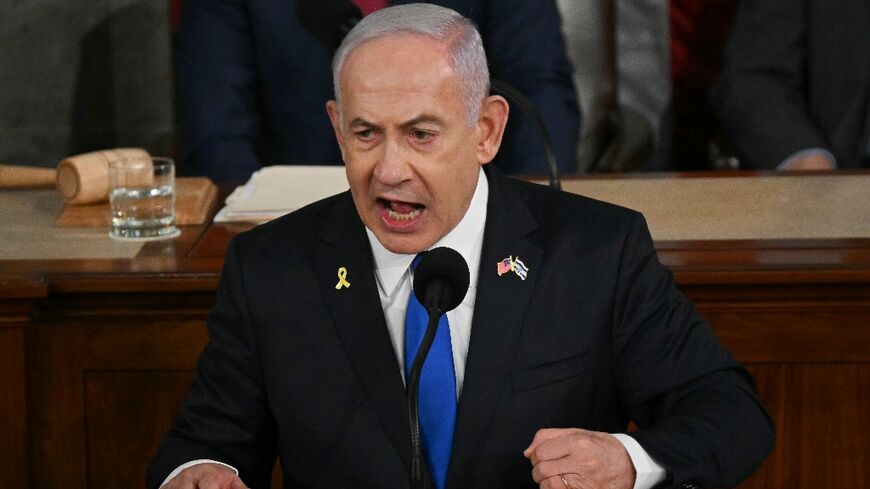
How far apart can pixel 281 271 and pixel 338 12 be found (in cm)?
155

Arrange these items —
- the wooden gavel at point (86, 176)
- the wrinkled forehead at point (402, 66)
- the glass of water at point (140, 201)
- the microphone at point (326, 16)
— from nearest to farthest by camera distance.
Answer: the wrinkled forehead at point (402, 66) < the glass of water at point (140, 201) < the wooden gavel at point (86, 176) < the microphone at point (326, 16)

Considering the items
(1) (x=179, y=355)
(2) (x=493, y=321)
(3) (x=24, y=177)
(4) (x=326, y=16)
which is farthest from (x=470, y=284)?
(4) (x=326, y=16)

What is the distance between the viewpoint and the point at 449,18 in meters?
1.50

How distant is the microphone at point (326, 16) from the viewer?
3.12 m

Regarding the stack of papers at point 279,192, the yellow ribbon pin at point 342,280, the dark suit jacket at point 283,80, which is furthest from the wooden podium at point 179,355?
the dark suit jacket at point 283,80

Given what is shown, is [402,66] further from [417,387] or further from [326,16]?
[326,16]

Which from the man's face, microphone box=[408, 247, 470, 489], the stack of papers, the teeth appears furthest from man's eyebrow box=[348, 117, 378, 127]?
the stack of papers

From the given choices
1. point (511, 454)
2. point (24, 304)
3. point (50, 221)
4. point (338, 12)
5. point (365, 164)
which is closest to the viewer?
point (365, 164)

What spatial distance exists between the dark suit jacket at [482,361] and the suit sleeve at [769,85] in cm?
187

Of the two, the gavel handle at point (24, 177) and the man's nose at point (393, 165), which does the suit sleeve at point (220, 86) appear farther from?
the man's nose at point (393, 165)

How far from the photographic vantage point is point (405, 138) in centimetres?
149

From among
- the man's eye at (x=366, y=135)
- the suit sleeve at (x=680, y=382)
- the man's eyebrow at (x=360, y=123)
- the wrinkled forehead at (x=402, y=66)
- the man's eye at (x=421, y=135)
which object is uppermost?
the wrinkled forehead at (x=402, y=66)

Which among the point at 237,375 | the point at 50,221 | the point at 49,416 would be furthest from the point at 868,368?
the point at 50,221

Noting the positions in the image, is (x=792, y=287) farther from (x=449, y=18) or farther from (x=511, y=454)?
(x=449, y=18)
